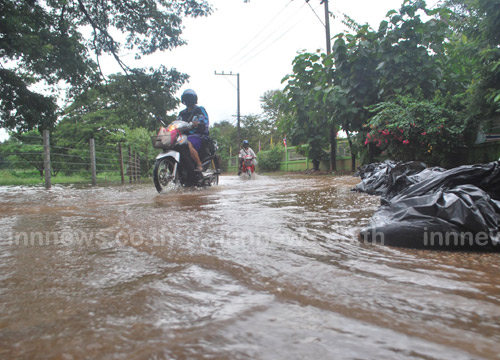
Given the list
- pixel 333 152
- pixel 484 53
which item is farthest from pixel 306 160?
pixel 484 53

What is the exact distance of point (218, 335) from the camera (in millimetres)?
690

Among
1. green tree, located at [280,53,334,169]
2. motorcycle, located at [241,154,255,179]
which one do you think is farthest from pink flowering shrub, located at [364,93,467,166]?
motorcycle, located at [241,154,255,179]

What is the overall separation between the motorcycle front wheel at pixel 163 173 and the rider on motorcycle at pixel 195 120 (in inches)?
18.3

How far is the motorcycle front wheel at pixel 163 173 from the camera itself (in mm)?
4438

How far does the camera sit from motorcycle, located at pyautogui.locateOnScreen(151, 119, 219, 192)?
4574 mm

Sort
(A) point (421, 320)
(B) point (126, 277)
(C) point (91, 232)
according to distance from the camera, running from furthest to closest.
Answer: (C) point (91, 232) < (B) point (126, 277) < (A) point (421, 320)

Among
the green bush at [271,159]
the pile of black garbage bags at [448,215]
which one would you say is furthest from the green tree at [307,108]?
the pile of black garbage bags at [448,215]

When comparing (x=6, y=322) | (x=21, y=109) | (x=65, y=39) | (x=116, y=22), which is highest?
(x=116, y=22)

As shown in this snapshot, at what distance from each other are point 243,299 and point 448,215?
3.88ft

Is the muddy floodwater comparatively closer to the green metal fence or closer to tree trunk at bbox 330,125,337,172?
tree trunk at bbox 330,125,337,172

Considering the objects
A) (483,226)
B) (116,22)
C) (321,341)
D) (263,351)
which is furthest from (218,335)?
(116,22)

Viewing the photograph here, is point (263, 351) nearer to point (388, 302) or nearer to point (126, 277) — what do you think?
point (388, 302)

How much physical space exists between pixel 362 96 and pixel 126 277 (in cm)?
893

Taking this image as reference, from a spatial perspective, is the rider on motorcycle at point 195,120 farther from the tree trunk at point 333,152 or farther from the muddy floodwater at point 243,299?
the tree trunk at point 333,152
